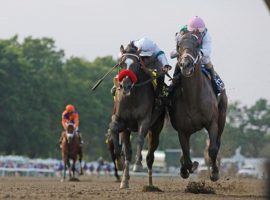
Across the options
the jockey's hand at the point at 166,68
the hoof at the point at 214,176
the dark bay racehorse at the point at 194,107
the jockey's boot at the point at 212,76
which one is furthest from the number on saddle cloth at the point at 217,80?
the hoof at the point at 214,176

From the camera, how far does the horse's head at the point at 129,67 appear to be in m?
13.7

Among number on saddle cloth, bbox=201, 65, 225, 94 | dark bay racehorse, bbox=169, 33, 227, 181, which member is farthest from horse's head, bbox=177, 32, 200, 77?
number on saddle cloth, bbox=201, 65, 225, 94

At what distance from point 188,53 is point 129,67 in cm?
114

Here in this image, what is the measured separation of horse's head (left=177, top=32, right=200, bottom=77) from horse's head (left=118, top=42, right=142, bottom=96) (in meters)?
0.81

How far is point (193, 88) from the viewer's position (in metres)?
14.0

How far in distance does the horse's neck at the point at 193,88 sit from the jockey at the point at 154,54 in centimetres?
63

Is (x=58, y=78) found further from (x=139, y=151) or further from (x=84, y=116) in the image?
(x=139, y=151)

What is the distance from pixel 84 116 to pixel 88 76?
16843 millimetres

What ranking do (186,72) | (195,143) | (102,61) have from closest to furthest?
(186,72) → (195,143) → (102,61)

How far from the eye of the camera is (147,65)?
15094 millimetres

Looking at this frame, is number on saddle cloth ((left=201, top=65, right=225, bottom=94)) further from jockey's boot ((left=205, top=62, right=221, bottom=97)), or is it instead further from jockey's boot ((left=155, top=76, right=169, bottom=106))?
jockey's boot ((left=155, top=76, right=169, bottom=106))

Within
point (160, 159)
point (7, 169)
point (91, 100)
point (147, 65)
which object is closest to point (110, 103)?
point (91, 100)

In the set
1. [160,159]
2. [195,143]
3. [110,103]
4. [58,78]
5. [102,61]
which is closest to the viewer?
[160,159]

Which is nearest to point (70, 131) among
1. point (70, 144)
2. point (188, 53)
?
point (70, 144)
